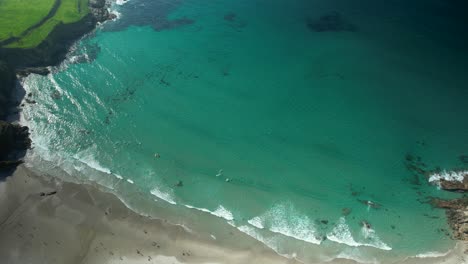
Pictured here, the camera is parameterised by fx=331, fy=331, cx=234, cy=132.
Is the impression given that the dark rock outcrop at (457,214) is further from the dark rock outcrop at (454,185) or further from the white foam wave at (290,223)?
the white foam wave at (290,223)

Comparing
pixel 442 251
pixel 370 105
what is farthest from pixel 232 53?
pixel 442 251

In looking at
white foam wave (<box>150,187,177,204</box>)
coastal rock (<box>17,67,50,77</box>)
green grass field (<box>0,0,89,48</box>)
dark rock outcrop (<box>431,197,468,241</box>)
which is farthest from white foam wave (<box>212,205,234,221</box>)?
green grass field (<box>0,0,89,48</box>)

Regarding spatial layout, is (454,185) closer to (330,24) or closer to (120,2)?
Answer: (330,24)

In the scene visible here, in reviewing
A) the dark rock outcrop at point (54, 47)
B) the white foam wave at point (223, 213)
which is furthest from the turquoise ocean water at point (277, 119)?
the dark rock outcrop at point (54, 47)

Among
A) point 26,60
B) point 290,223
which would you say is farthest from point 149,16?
point 290,223

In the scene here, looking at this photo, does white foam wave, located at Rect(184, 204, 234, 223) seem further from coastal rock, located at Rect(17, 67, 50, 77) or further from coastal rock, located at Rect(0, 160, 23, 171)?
coastal rock, located at Rect(17, 67, 50, 77)

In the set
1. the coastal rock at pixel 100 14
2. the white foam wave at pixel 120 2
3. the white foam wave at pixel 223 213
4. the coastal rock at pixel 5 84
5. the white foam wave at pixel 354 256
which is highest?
the white foam wave at pixel 120 2
